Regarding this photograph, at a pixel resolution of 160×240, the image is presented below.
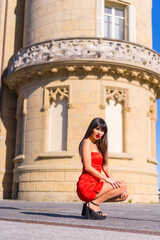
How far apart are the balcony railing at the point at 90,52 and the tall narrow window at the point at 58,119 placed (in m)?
1.68

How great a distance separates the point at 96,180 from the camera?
231 inches

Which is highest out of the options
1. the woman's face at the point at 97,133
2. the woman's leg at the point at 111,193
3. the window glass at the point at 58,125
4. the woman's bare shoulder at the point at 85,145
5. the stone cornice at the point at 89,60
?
the stone cornice at the point at 89,60

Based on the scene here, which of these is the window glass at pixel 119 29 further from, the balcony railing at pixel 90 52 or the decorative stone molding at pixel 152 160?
the decorative stone molding at pixel 152 160

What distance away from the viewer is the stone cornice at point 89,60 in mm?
16820

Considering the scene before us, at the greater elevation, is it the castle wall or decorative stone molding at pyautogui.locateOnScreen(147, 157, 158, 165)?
the castle wall

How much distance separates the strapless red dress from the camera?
18.8 ft

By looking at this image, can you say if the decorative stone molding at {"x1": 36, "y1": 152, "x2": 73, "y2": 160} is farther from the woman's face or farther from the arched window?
the woman's face

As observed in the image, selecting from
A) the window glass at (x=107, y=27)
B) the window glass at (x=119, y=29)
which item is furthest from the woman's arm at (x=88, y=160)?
the window glass at (x=119, y=29)

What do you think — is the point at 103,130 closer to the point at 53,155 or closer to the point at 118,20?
the point at 53,155

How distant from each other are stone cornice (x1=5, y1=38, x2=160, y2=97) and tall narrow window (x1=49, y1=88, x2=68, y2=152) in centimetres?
96

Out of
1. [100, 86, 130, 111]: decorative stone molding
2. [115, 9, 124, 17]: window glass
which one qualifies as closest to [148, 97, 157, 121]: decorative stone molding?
[100, 86, 130, 111]: decorative stone molding

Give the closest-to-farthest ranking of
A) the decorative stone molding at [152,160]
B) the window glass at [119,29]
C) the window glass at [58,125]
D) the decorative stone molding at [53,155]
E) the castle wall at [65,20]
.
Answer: the decorative stone molding at [53,155] < the window glass at [58,125] < the decorative stone molding at [152,160] < the castle wall at [65,20] < the window glass at [119,29]

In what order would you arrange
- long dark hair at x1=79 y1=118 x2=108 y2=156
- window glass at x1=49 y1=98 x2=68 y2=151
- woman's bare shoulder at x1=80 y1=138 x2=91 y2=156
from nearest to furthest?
woman's bare shoulder at x1=80 y1=138 x2=91 y2=156 → long dark hair at x1=79 y1=118 x2=108 y2=156 → window glass at x1=49 y1=98 x2=68 y2=151

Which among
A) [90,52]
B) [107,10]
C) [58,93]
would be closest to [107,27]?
[107,10]
